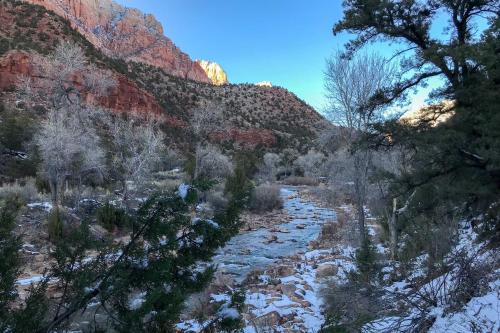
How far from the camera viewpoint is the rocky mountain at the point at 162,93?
34188mm

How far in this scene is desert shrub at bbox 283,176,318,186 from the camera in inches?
1684

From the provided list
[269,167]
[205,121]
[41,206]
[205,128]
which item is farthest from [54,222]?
[269,167]

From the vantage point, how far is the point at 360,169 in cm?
1220

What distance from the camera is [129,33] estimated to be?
108 metres

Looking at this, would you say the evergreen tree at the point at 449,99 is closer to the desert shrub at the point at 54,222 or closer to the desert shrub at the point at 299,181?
the desert shrub at the point at 54,222

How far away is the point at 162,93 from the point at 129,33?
208ft

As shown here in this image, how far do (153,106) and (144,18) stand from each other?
92.3m

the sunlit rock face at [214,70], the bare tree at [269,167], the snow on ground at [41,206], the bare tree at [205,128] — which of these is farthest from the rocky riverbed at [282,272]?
the sunlit rock face at [214,70]

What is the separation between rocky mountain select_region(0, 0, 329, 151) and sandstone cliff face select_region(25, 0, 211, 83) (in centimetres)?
407

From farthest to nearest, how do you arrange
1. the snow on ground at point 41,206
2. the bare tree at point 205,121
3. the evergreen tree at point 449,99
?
the bare tree at point 205,121 → the snow on ground at point 41,206 → the evergreen tree at point 449,99

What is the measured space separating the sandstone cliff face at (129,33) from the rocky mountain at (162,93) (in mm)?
4069

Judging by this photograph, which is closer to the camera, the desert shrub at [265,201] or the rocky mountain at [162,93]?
the desert shrub at [265,201]

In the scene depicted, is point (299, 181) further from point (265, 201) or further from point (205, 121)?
point (205, 121)

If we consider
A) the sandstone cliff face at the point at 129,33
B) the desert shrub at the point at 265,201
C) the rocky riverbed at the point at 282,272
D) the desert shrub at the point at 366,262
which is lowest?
the rocky riverbed at the point at 282,272
